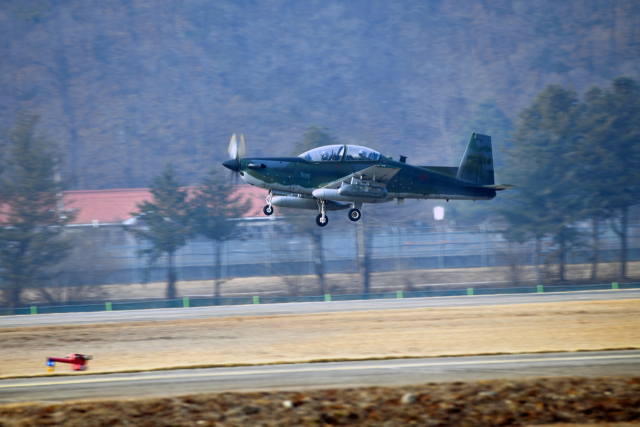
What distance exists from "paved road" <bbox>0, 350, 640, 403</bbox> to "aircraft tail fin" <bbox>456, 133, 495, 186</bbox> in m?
12.7

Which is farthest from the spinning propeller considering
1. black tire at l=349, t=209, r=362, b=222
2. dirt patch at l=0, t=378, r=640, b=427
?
dirt patch at l=0, t=378, r=640, b=427

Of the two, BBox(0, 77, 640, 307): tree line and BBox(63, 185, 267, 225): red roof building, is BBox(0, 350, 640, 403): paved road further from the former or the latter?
BBox(63, 185, 267, 225): red roof building

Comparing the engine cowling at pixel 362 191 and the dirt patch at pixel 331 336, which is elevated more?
the engine cowling at pixel 362 191

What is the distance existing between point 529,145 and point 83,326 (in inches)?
2130

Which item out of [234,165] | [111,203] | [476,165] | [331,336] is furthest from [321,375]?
[111,203]

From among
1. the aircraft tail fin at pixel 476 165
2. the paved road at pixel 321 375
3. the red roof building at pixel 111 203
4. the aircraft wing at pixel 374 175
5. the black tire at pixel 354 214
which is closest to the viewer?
the paved road at pixel 321 375

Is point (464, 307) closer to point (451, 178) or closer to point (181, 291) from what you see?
point (451, 178)

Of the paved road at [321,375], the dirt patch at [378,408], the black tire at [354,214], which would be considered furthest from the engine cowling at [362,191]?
the dirt patch at [378,408]

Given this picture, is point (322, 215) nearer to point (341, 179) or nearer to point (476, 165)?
point (341, 179)

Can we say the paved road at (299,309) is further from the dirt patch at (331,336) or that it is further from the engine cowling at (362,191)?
the engine cowling at (362,191)

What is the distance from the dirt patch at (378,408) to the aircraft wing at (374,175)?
1405 cm

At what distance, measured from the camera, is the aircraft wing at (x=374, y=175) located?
28.4 metres

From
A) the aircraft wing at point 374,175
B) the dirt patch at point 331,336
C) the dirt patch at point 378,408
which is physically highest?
the aircraft wing at point 374,175

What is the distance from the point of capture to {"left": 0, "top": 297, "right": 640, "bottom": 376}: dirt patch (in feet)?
75.2
